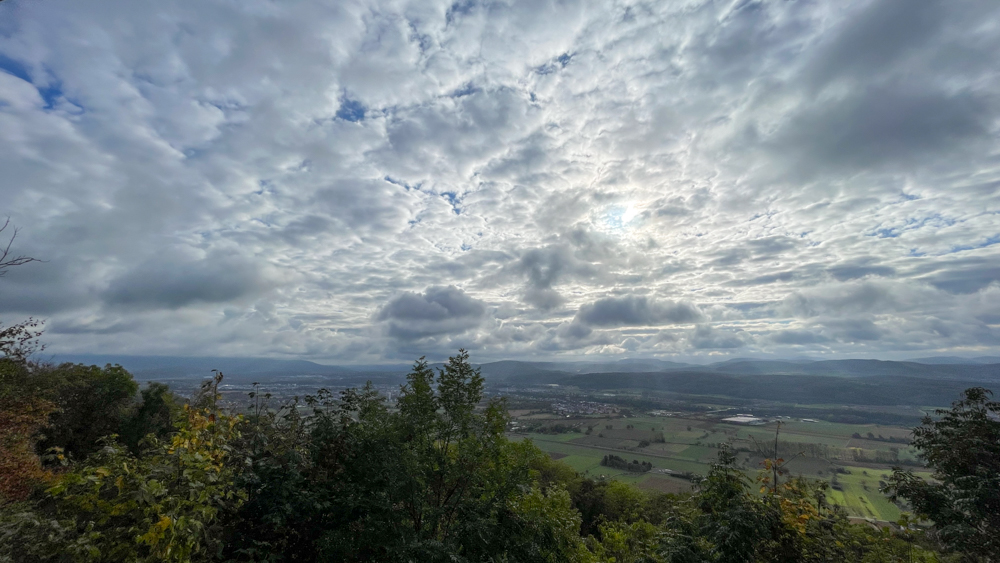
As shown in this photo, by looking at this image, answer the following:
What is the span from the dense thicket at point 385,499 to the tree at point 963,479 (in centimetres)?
5

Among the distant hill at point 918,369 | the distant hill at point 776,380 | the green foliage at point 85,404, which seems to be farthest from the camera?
the distant hill at point 918,369

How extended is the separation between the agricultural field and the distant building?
2233 millimetres

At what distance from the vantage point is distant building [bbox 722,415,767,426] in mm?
74062

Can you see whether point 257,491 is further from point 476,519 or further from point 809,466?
point 809,466

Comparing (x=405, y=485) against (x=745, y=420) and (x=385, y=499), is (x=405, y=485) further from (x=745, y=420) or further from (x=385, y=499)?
(x=745, y=420)

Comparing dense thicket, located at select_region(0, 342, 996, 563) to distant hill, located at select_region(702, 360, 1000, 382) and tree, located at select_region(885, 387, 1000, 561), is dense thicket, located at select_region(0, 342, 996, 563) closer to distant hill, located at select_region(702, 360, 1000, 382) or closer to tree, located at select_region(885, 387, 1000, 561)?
tree, located at select_region(885, 387, 1000, 561)

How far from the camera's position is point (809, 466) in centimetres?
3756

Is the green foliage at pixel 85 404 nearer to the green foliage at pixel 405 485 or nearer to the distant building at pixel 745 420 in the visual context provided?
the green foliage at pixel 405 485

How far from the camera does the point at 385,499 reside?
7.00 m

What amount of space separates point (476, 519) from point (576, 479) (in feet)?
122

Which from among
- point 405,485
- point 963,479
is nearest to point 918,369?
point 963,479

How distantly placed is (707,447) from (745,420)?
21.3 meters

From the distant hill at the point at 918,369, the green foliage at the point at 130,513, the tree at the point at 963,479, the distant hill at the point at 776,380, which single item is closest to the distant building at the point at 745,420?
the distant hill at the point at 776,380

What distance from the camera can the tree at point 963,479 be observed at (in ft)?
20.6
